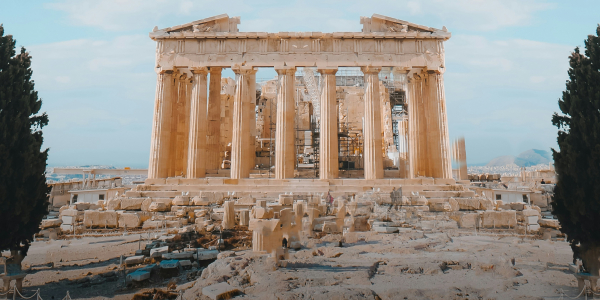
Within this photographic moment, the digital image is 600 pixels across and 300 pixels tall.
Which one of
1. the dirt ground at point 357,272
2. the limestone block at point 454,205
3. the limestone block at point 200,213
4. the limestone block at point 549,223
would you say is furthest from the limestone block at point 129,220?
the limestone block at point 549,223

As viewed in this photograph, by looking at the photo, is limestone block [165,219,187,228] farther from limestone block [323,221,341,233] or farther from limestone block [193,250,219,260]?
limestone block [323,221,341,233]

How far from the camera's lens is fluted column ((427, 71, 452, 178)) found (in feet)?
71.9

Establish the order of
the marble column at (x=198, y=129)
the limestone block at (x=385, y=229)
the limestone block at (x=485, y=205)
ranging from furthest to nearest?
1. the marble column at (x=198, y=129)
2. the limestone block at (x=485, y=205)
3. the limestone block at (x=385, y=229)

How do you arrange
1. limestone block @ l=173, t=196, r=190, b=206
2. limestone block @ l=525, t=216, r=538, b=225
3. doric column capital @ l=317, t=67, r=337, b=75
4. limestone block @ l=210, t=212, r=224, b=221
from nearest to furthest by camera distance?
limestone block @ l=525, t=216, r=538, b=225
limestone block @ l=210, t=212, r=224, b=221
limestone block @ l=173, t=196, r=190, b=206
doric column capital @ l=317, t=67, r=337, b=75

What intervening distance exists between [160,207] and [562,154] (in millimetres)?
15947

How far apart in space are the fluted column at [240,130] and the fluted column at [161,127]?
4223 mm

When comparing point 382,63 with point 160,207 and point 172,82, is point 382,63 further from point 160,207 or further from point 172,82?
point 160,207

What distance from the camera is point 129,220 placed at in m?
15.1

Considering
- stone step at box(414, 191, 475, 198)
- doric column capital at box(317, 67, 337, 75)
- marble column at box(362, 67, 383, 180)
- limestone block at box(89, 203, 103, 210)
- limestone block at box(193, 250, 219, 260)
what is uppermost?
doric column capital at box(317, 67, 337, 75)

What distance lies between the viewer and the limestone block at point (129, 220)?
1502 cm

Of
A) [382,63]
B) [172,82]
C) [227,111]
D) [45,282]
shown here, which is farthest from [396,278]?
[227,111]

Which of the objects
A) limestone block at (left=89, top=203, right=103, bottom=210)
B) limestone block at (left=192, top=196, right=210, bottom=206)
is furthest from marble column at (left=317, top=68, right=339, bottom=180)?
limestone block at (left=89, top=203, right=103, bottom=210)

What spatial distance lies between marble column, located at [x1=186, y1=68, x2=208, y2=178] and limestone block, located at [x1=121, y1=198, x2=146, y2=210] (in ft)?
14.7

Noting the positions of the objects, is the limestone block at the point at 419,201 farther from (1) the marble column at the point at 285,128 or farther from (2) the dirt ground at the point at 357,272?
(1) the marble column at the point at 285,128
